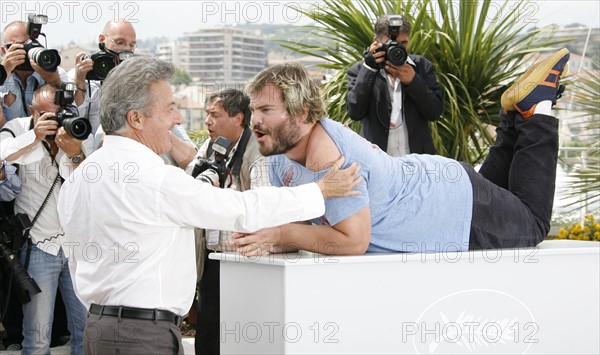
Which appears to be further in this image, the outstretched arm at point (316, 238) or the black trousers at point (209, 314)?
the black trousers at point (209, 314)

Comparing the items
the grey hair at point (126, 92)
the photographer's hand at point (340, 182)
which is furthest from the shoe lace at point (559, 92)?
the grey hair at point (126, 92)

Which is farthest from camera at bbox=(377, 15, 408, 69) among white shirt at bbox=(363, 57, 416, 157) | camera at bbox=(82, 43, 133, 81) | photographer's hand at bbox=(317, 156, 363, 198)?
photographer's hand at bbox=(317, 156, 363, 198)

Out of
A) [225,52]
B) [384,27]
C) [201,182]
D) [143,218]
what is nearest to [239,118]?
[384,27]

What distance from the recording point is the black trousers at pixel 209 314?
178 inches

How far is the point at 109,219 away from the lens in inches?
108

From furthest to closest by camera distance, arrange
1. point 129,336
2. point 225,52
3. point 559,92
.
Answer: point 225,52, point 559,92, point 129,336

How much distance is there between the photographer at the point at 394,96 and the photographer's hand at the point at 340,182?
82.7 inches

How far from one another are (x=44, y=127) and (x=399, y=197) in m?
1.93

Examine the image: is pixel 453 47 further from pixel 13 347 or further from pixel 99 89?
pixel 13 347

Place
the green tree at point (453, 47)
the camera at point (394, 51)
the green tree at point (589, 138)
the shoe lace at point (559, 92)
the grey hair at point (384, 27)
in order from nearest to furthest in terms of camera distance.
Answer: the shoe lace at point (559, 92)
the camera at point (394, 51)
the grey hair at point (384, 27)
the green tree at point (453, 47)
the green tree at point (589, 138)

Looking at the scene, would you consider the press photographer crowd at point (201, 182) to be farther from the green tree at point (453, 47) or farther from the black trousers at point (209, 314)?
the green tree at point (453, 47)

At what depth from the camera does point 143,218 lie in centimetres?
274

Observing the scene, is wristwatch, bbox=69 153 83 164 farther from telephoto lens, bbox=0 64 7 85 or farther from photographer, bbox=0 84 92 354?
telephoto lens, bbox=0 64 7 85

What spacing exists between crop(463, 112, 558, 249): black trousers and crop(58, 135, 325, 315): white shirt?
1040 millimetres
